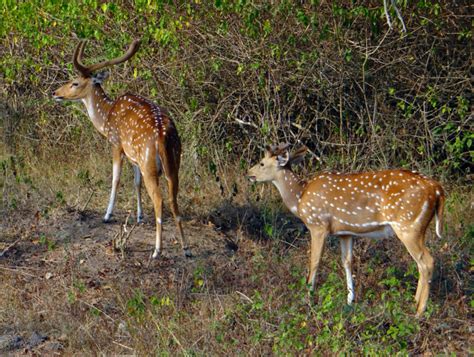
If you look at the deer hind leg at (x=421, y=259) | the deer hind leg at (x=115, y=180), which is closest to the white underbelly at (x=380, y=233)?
the deer hind leg at (x=421, y=259)

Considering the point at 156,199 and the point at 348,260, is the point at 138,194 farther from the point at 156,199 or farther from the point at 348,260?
the point at 348,260

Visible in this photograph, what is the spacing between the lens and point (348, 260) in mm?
9133

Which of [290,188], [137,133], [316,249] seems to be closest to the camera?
[316,249]

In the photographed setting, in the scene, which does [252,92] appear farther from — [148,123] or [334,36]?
Result: [148,123]

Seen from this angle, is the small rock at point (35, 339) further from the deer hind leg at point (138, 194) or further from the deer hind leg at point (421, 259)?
the deer hind leg at point (421, 259)

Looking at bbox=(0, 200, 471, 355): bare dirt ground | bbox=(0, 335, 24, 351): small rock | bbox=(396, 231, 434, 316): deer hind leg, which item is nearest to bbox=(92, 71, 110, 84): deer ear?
bbox=(0, 200, 471, 355): bare dirt ground

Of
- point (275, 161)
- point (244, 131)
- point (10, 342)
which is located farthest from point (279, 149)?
point (10, 342)

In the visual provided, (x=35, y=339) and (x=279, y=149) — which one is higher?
(x=279, y=149)

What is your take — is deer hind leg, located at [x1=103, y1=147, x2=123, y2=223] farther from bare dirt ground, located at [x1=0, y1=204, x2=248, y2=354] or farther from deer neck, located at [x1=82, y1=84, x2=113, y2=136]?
deer neck, located at [x1=82, y1=84, x2=113, y2=136]

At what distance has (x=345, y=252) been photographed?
9211 mm

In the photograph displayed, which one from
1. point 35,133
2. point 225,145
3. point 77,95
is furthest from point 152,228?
point 35,133

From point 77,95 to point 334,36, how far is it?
9.65 feet

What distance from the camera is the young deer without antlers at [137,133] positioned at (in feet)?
31.9

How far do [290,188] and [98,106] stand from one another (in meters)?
2.68
